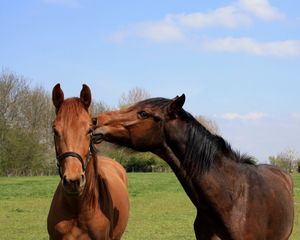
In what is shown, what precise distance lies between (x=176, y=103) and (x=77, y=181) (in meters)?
1.15

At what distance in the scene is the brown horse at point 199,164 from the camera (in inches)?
170

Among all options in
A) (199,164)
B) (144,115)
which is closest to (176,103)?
(144,115)

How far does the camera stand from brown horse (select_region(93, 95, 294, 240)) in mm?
4309

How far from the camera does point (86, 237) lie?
4730 millimetres

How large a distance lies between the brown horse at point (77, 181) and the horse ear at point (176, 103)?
2.58ft

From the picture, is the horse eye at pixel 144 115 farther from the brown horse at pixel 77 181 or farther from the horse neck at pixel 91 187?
the horse neck at pixel 91 187

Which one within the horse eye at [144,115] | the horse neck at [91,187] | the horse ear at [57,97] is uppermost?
the horse ear at [57,97]

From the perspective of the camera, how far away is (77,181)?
13.5 ft

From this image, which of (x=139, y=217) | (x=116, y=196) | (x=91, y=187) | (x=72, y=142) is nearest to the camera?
(x=72, y=142)

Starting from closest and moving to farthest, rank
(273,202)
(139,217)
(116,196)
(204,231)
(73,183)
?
(73,183) → (204,231) → (273,202) → (116,196) → (139,217)

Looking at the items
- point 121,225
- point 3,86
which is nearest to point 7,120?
point 3,86

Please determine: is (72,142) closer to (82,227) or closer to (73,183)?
(73,183)

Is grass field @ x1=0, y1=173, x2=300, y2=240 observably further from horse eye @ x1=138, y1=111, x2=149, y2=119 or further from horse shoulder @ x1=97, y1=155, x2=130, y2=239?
horse eye @ x1=138, y1=111, x2=149, y2=119

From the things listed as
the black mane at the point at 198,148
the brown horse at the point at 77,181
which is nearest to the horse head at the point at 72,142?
the brown horse at the point at 77,181
